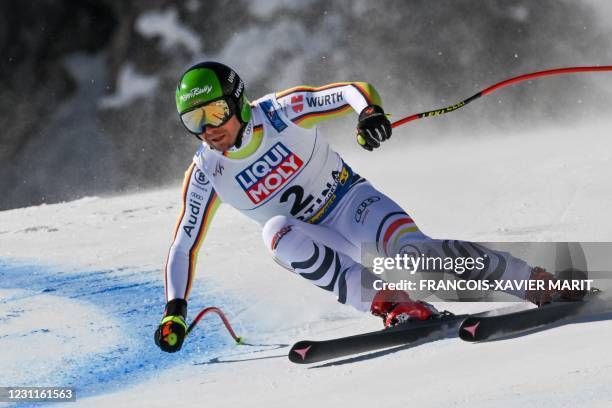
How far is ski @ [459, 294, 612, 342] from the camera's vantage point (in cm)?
363

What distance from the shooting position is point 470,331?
11.9ft

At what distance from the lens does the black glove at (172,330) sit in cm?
404

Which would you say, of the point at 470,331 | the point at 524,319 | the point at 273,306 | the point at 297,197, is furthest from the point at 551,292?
the point at 273,306

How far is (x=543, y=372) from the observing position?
114 inches

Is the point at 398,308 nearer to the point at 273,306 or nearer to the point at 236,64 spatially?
the point at 273,306

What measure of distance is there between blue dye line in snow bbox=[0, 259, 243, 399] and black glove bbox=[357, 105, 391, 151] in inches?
66.6

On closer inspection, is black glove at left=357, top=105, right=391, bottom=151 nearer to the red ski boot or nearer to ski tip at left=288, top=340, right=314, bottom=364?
the red ski boot

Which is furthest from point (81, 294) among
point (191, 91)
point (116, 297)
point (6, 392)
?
point (191, 91)

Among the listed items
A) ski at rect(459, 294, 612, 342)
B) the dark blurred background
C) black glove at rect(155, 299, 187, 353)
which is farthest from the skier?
the dark blurred background

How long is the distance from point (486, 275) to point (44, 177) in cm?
1054

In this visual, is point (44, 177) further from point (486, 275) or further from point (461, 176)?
point (486, 275)

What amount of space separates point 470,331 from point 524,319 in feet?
0.86

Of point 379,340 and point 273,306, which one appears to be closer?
point 379,340

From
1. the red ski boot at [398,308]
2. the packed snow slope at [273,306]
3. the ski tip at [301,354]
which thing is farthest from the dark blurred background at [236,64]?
the red ski boot at [398,308]
